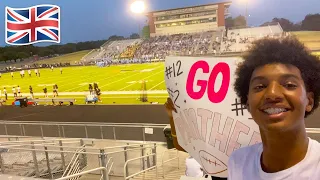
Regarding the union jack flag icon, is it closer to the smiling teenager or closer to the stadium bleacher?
the stadium bleacher

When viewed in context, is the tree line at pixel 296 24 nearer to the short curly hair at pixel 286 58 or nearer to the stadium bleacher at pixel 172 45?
the stadium bleacher at pixel 172 45

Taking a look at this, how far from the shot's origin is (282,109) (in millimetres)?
1161

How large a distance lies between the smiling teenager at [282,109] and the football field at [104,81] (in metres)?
15.6


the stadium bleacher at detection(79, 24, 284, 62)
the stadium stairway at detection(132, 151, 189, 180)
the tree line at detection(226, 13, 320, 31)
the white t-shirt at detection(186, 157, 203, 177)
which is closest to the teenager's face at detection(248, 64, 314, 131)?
the white t-shirt at detection(186, 157, 203, 177)

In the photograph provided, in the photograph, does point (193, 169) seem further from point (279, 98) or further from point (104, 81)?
point (104, 81)

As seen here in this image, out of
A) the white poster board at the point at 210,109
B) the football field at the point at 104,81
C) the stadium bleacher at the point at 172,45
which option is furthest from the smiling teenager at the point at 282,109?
the stadium bleacher at the point at 172,45

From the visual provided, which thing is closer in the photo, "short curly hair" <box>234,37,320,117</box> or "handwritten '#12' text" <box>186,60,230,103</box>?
"short curly hair" <box>234,37,320,117</box>

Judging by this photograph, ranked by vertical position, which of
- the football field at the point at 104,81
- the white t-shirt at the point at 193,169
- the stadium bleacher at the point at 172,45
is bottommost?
the white t-shirt at the point at 193,169

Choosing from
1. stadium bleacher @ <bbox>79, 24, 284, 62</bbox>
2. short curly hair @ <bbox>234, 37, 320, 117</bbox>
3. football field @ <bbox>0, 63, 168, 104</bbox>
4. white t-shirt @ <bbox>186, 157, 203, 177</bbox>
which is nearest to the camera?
short curly hair @ <bbox>234, 37, 320, 117</bbox>

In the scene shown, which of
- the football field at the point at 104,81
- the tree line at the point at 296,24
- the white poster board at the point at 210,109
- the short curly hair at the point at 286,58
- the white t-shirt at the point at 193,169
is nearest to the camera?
the short curly hair at the point at 286,58

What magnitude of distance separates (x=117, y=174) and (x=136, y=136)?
91.4 inches

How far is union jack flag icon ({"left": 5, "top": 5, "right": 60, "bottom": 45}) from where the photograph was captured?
51.4ft

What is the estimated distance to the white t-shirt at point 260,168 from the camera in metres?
1.17

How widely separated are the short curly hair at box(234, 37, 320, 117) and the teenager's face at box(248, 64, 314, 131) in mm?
43
